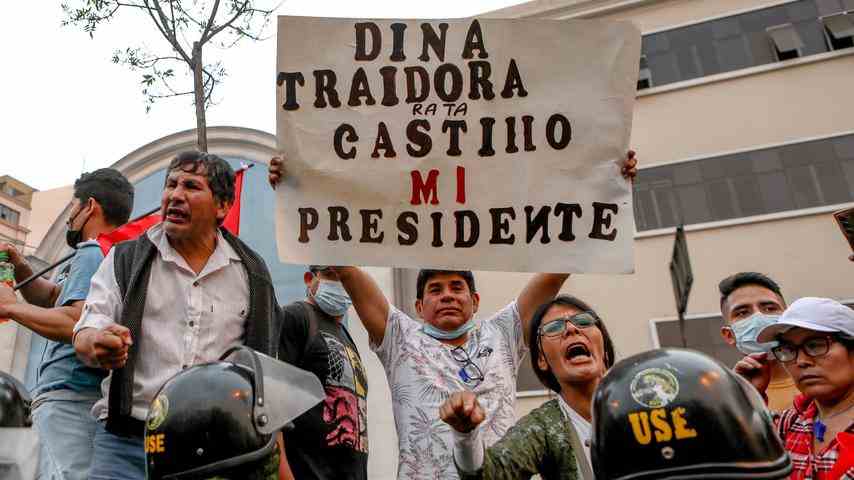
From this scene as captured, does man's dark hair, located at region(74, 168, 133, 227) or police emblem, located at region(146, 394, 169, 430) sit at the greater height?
man's dark hair, located at region(74, 168, 133, 227)

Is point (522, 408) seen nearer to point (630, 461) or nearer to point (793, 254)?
point (793, 254)

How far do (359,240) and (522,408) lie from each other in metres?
8.89

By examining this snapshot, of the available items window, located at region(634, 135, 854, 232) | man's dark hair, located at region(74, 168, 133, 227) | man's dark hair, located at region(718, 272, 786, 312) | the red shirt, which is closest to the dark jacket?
man's dark hair, located at region(74, 168, 133, 227)

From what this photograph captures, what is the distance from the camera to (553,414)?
8.07 ft

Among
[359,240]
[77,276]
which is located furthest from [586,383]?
[77,276]

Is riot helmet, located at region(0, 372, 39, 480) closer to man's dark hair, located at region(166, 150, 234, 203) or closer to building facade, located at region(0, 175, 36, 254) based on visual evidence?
man's dark hair, located at region(166, 150, 234, 203)

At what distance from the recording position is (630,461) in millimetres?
1711

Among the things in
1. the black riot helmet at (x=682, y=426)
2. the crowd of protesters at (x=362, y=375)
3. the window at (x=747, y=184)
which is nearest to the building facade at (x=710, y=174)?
the window at (x=747, y=184)

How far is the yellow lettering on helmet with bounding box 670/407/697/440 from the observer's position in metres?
1.67

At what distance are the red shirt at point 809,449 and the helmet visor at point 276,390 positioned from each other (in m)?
1.65

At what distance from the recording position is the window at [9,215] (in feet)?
123

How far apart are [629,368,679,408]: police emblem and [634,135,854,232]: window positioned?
36.0 ft

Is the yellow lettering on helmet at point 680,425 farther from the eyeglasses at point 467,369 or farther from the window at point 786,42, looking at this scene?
the window at point 786,42

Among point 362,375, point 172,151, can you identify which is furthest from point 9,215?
point 362,375
